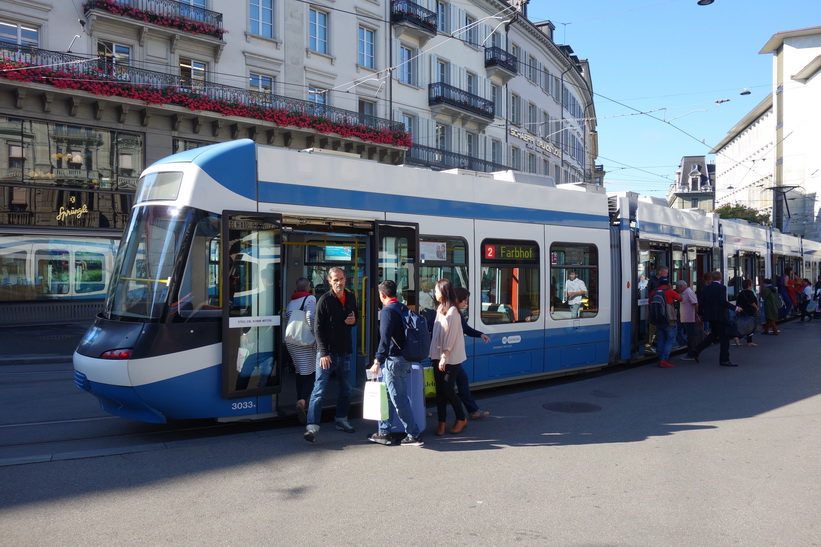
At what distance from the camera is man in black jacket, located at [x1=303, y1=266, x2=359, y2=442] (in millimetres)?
6559

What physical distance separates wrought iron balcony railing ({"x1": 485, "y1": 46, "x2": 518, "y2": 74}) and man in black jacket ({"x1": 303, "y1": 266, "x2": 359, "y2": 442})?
30160mm

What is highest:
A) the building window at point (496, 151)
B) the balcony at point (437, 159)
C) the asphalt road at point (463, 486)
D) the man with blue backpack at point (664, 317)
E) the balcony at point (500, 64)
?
the balcony at point (500, 64)

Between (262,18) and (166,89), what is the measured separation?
5.43 meters

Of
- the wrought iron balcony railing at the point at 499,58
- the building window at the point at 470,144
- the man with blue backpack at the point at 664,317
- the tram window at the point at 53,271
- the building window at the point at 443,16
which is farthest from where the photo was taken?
the wrought iron balcony railing at the point at 499,58

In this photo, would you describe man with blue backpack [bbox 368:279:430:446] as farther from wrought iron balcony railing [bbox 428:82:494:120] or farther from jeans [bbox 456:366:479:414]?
wrought iron balcony railing [bbox 428:82:494:120]

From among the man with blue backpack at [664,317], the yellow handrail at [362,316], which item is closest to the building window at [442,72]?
the man with blue backpack at [664,317]

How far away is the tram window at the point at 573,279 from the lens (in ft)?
32.0

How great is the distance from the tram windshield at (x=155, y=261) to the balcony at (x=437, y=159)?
2293 centimetres

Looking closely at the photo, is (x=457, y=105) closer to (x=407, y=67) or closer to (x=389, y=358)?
(x=407, y=67)

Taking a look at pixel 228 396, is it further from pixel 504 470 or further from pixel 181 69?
pixel 181 69

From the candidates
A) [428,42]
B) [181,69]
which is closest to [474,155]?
[428,42]

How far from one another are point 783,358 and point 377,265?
30.7 feet

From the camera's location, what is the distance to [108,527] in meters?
4.28

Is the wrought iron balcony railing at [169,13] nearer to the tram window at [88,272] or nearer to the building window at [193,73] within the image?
the building window at [193,73]
